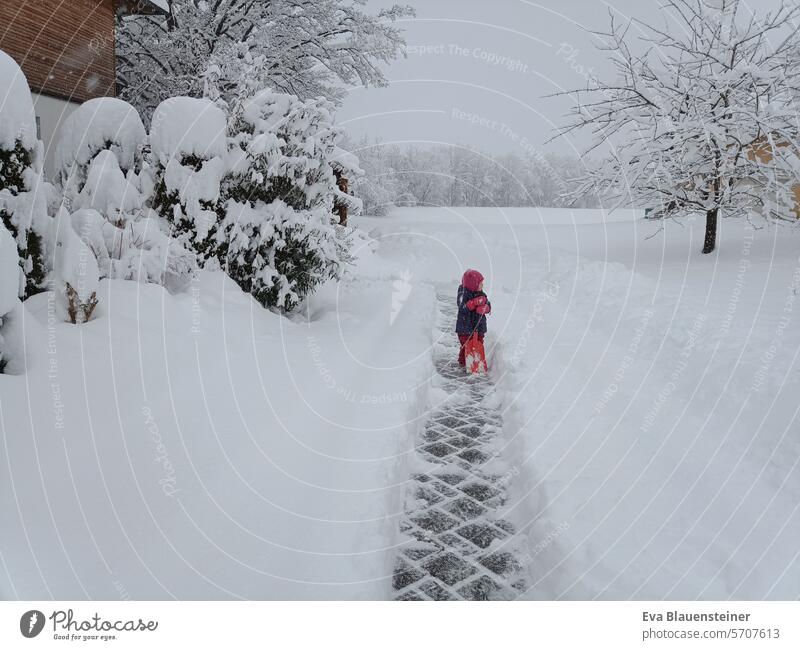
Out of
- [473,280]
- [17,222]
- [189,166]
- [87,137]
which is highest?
[87,137]

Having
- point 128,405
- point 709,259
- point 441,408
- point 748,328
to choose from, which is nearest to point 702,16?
point 709,259

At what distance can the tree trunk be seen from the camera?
12.5m

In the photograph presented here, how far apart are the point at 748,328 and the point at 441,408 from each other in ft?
11.8

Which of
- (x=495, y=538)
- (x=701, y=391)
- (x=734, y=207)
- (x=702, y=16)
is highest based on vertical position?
(x=702, y=16)

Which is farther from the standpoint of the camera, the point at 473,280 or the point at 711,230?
the point at 711,230

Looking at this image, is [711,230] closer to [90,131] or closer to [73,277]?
[90,131]

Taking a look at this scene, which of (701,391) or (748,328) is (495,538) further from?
(748,328)

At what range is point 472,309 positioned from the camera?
7691mm

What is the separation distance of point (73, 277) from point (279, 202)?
367cm

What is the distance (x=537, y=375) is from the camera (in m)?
6.86

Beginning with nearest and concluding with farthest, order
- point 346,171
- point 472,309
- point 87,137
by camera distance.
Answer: point 87,137 → point 472,309 → point 346,171

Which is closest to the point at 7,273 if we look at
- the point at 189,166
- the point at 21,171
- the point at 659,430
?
the point at 21,171

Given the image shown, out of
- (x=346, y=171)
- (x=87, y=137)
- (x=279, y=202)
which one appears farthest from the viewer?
(x=346, y=171)
